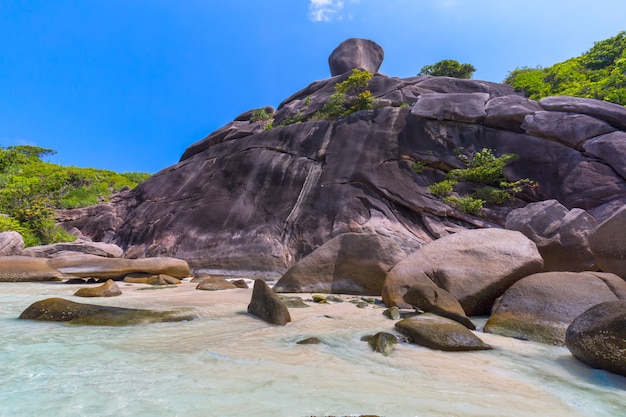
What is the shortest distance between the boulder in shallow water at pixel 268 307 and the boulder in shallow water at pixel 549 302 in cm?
258

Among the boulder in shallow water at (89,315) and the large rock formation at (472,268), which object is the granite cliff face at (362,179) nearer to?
the large rock formation at (472,268)

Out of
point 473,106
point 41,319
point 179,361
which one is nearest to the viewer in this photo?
point 179,361

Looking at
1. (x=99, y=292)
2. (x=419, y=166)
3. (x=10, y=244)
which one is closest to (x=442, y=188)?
(x=419, y=166)

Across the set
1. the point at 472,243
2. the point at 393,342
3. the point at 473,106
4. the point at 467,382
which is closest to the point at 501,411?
the point at 467,382

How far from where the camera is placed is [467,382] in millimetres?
2492

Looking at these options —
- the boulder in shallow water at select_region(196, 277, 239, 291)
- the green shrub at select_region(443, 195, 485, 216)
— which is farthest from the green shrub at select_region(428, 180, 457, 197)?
the boulder in shallow water at select_region(196, 277, 239, 291)

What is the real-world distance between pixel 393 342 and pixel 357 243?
13.8ft

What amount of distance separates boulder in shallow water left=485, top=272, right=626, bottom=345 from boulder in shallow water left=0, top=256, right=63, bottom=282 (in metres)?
11.6

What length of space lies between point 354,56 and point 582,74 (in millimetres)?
17315

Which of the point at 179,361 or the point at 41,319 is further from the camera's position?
the point at 41,319

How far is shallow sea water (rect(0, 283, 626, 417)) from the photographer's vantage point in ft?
6.40

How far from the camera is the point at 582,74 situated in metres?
23.6

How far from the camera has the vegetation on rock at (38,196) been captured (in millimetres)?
16484

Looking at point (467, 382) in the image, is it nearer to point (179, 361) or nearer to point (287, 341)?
point (287, 341)
